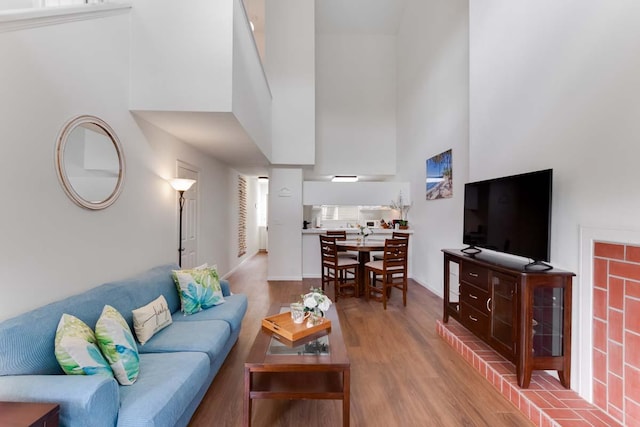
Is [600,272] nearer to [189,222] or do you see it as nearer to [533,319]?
[533,319]

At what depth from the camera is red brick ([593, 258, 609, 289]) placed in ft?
5.78

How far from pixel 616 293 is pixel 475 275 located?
0.96m

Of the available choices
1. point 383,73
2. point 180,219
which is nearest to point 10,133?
point 180,219

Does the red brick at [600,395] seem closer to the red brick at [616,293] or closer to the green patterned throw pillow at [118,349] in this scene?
the red brick at [616,293]

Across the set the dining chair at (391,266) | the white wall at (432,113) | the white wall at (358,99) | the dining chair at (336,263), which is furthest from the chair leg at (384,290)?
the white wall at (358,99)

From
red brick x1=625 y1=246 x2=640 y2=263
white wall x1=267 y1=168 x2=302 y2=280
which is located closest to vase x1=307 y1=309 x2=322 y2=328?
red brick x1=625 y1=246 x2=640 y2=263

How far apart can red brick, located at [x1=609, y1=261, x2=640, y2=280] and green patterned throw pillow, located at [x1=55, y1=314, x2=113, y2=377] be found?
9.44 feet

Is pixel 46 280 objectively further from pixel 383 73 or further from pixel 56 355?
pixel 383 73

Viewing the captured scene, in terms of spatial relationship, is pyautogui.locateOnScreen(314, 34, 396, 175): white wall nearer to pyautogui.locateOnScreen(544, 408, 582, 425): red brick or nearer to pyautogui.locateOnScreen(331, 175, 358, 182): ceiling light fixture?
pyautogui.locateOnScreen(331, 175, 358, 182): ceiling light fixture

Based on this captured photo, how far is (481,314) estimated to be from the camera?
2.49 m

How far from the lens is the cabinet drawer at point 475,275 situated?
244cm

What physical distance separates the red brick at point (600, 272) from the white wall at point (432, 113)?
1974 mm

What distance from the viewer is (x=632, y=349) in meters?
1.61

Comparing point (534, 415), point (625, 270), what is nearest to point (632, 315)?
point (625, 270)
